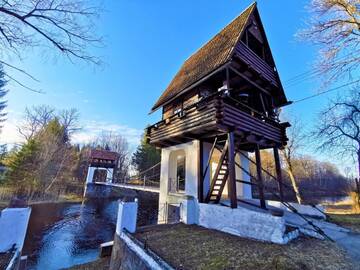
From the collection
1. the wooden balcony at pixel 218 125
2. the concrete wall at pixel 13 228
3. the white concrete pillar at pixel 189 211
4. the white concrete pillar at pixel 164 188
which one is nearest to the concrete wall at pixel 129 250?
the white concrete pillar at pixel 189 211

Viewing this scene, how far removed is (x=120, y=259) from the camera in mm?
5141

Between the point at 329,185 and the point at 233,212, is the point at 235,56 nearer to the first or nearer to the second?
the point at 233,212

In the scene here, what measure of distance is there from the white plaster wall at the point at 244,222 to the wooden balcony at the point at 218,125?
2468mm

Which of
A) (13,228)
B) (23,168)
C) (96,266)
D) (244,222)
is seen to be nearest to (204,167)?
(244,222)

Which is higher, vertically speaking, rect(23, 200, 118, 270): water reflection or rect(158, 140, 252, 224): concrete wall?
rect(158, 140, 252, 224): concrete wall

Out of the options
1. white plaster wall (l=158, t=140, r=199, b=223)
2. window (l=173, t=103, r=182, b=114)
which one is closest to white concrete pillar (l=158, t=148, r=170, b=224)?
white plaster wall (l=158, t=140, r=199, b=223)

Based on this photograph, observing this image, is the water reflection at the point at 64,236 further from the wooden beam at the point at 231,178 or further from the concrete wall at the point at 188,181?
the wooden beam at the point at 231,178

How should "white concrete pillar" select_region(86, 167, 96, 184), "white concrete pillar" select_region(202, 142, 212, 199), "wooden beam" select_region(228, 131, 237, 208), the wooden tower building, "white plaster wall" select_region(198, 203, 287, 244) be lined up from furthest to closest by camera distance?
"white concrete pillar" select_region(86, 167, 96, 184) < "white concrete pillar" select_region(202, 142, 212, 199) < the wooden tower building < "wooden beam" select_region(228, 131, 237, 208) < "white plaster wall" select_region(198, 203, 287, 244)

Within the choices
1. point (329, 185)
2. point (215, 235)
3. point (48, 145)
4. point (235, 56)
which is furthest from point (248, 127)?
point (329, 185)

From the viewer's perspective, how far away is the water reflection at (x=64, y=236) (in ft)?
26.6

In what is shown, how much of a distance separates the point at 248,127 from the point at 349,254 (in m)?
3.92

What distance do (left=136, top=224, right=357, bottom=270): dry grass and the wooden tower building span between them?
1.32 meters

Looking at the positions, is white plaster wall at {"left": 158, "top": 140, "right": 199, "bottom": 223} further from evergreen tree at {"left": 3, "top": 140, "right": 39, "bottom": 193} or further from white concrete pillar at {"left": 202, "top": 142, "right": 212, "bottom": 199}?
evergreen tree at {"left": 3, "top": 140, "right": 39, "bottom": 193}

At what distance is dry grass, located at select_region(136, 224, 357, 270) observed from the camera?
10.9 feet
